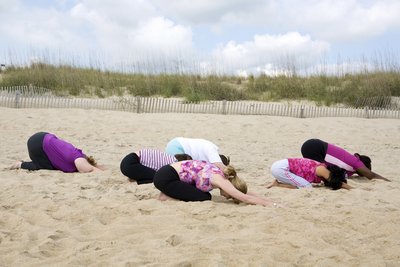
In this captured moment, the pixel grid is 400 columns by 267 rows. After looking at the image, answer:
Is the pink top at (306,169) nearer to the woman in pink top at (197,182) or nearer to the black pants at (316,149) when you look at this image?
the black pants at (316,149)

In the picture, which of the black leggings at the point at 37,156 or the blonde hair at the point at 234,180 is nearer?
the blonde hair at the point at 234,180

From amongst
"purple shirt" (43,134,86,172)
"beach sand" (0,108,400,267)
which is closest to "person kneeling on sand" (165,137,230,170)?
"beach sand" (0,108,400,267)

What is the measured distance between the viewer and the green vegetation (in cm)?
1602

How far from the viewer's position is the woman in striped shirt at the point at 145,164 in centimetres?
502

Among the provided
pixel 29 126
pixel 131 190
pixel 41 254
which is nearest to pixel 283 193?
pixel 131 190

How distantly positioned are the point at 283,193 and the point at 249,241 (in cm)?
180

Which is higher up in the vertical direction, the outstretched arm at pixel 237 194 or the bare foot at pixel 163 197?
the outstretched arm at pixel 237 194

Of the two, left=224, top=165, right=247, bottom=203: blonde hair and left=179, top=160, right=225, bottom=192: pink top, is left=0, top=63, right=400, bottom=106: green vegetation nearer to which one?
left=179, top=160, right=225, bottom=192: pink top

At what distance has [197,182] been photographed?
4.14 meters

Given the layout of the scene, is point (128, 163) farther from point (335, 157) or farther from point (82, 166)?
point (335, 157)

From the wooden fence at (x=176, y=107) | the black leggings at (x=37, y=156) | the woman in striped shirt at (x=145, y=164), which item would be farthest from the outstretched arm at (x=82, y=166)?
the wooden fence at (x=176, y=107)

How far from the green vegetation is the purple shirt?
988 centimetres

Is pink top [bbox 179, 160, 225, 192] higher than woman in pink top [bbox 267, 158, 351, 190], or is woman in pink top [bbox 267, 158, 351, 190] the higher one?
pink top [bbox 179, 160, 225, 192]

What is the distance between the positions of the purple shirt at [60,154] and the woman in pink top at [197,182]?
194 centimetres
